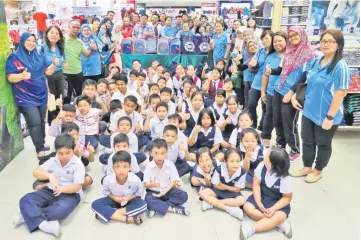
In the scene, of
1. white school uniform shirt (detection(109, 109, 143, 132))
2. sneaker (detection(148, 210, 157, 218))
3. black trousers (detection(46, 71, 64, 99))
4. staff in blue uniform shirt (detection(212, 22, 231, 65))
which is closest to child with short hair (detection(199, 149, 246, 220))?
sneaker (detection(148, 210, 157, 218))

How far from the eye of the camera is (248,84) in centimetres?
443

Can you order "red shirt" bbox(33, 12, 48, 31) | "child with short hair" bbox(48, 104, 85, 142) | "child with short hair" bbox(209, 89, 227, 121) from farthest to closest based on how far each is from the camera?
"red shirt" bbox(33, 12, 48, 31) < "child with short hair" bbox(209, 89, 227, 121) < "child with short hair" bbox(48, 104, 85, 142)

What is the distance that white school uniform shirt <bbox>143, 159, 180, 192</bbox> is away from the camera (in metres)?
2.63

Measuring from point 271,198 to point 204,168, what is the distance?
22.9 inches

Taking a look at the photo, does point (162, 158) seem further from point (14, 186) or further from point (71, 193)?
point (14, 186)

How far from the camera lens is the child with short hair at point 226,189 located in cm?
258

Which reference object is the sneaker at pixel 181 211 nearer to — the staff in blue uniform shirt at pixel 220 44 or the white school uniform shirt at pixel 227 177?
the white school uniform shirt at pixel 227 177

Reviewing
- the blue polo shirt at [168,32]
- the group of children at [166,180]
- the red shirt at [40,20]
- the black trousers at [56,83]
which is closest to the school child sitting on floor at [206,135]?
the group of children at [166,180]

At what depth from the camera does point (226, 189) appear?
2.65m

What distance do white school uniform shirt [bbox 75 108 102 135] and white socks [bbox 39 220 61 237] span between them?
1401 millimetres

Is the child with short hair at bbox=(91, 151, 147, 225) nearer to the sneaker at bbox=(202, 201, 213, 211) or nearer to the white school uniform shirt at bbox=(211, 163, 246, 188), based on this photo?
the sneaker at bbox=(202, 201, 213, 211)

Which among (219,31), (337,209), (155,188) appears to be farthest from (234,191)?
(219,31)

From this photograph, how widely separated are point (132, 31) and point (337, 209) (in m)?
5.23

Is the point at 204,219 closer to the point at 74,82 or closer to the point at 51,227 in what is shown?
the point at 51,227
